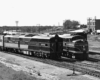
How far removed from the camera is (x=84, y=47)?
1031 inches

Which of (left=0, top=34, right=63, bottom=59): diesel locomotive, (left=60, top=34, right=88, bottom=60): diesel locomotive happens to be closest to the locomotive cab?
(left=0, top=34, right=63, bottom=59): diesel locomotive

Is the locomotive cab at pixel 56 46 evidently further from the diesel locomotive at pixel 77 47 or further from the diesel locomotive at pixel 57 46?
the diesel locomotive at pixel 77 47

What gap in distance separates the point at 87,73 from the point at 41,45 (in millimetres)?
10988

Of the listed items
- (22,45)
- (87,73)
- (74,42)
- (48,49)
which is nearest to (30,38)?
(22,45)

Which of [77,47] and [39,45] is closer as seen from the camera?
[77,47]

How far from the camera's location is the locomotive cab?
86.7 ft

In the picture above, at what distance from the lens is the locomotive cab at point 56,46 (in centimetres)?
2643

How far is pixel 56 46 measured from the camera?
88.1 ft

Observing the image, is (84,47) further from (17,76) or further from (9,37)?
(9,37)

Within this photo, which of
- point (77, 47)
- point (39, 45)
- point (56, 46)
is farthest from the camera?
point (39, 45)

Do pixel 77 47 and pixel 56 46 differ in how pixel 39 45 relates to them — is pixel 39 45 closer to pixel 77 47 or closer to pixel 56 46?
pixel 56 46

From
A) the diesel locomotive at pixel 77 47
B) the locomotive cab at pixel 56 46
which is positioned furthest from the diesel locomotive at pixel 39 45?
the diesel locomotive at pixel 77 47

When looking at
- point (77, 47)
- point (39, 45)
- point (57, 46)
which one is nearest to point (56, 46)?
point (57, 46)

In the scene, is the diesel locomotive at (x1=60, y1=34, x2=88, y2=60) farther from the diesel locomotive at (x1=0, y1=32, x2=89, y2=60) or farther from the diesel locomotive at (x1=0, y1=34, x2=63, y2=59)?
A: the diesel locomotive at (x1=0, y1=34, x2=63, y2=59)
